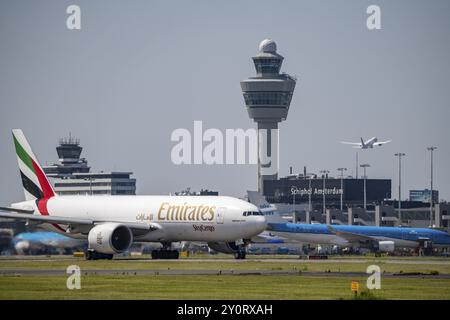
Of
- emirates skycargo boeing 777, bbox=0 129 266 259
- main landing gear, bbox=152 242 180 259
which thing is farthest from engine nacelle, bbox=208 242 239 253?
main landing gear, bbox=152 242 180 259

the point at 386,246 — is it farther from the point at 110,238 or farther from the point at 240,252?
the point at 110,238

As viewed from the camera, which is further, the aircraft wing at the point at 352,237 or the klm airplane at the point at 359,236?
the klm airplane at the point at 359,236

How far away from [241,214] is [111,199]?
1598 cm

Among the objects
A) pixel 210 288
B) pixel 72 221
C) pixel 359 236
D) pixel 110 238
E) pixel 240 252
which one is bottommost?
pixel 240 252

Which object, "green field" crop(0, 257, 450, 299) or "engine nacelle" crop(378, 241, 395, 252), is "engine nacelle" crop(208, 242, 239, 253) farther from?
"engine nacelle" crop(378, 241, 395, 252)

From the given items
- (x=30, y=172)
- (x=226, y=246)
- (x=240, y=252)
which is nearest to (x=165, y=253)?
(x=226, y=246)

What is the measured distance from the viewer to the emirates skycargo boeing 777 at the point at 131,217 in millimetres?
102562

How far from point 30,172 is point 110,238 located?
16667 millimetres

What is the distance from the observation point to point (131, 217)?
109m

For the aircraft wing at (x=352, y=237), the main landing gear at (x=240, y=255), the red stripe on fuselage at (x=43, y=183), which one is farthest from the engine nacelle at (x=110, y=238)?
the aircraft wing at (x=352, y=237)

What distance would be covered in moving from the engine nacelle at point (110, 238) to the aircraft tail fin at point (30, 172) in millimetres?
12074

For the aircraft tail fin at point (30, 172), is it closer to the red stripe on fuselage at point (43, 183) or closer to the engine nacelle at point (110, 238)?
the red stripe on fuselage at point (43, 183)

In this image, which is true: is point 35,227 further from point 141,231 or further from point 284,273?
point 284,273

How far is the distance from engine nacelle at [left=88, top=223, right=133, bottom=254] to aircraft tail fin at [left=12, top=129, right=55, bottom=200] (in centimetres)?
1207
